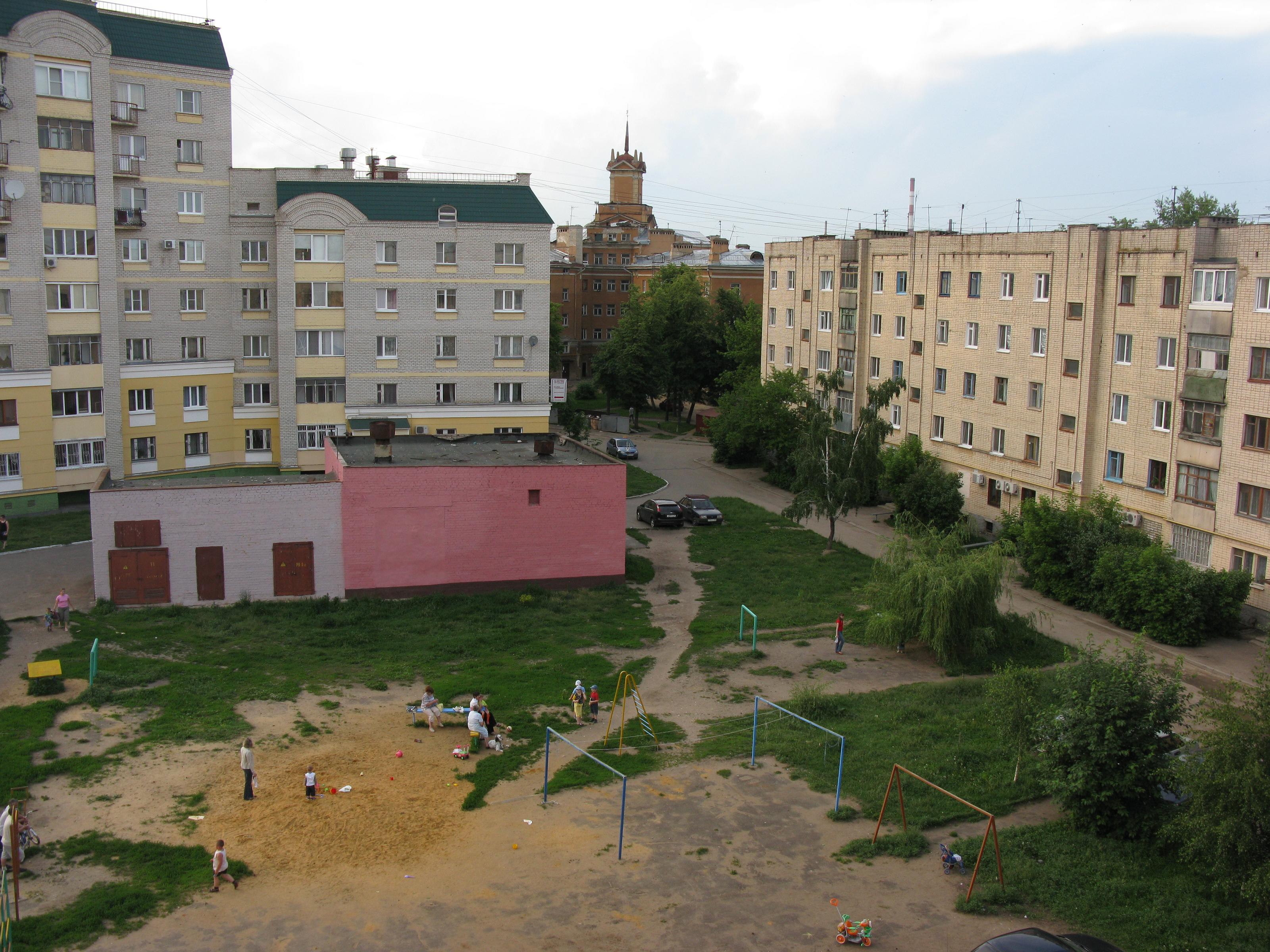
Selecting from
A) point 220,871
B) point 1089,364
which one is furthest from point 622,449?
point 220,871

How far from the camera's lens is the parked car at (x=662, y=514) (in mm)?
42188

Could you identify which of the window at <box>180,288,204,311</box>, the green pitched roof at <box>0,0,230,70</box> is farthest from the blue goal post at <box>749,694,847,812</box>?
the green pitched roof at <box>0,0,230,70</box>

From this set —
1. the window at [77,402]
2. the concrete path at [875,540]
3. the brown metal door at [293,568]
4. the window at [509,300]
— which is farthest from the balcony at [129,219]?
the concrete path at [875,540]

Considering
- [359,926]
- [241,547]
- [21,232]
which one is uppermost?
[21,232]

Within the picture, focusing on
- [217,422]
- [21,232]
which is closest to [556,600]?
[217,422]

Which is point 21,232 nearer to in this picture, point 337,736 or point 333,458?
point 333,458

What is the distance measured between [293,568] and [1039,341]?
27.0 m

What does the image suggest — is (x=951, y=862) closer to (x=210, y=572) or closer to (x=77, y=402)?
(x=210, y=572)

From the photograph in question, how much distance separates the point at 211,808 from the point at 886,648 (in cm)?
1760

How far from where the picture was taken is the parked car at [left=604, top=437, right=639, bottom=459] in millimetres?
58094

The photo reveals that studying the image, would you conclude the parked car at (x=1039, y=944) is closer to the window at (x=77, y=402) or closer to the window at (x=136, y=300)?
the window at (x=77, y=402)

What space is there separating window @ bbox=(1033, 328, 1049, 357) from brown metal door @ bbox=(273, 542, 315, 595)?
1029 inches

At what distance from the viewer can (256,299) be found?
46.1 meters

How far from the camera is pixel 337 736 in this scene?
21.9 metres
